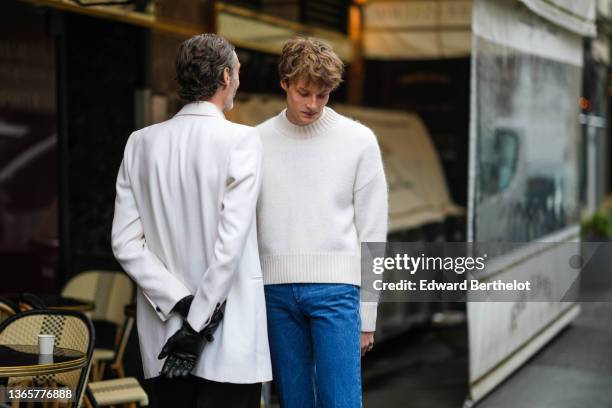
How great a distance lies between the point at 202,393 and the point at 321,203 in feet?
2.78

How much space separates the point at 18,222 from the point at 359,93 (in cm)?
505

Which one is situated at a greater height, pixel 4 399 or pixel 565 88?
pixel 565 88

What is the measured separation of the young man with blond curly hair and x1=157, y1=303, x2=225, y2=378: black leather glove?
431 millimetres

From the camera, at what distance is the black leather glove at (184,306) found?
352 cm

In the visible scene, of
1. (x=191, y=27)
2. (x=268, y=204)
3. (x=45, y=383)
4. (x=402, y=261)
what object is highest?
(x=191, y=27)

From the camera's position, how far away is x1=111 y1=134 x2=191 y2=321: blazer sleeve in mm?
3531

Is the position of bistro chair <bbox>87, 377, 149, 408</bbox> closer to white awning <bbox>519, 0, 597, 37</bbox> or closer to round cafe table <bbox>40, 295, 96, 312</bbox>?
round cafe table <bbox>40, 295, 96, 312</bbox>

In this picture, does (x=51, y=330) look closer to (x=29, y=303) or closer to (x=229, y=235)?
(x=29, y=303)

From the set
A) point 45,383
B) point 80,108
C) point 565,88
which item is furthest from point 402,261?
point 565,88

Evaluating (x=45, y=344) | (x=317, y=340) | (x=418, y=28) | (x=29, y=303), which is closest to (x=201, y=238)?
(x=317, y=340)

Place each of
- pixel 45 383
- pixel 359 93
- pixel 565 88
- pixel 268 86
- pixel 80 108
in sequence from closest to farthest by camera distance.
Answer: pixel 45 383
pixel 80 108
pixel 268 86
pixel 565 88
pixel 359 93

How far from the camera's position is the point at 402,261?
6.49 m

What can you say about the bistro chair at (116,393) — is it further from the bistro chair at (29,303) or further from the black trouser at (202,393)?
the black trouser at (202,393)

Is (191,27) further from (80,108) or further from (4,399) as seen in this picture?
(4,399)
